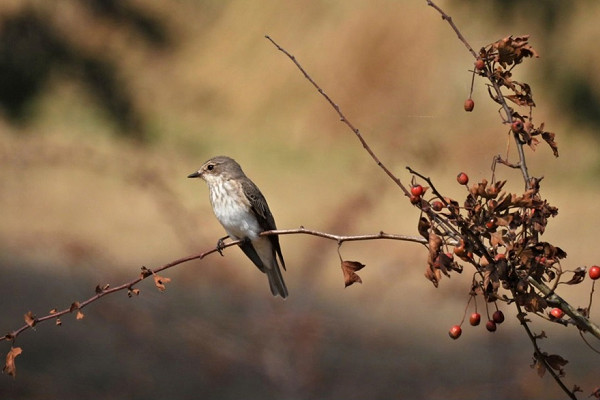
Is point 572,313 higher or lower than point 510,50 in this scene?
lower

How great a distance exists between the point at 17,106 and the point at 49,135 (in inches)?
18.4

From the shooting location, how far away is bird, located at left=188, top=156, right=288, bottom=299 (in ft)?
10.5

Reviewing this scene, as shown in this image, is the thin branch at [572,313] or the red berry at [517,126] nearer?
the thin branch at [572,313]

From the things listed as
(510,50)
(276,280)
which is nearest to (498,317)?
(510,50)

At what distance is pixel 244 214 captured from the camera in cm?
323

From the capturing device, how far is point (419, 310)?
19.2 ft

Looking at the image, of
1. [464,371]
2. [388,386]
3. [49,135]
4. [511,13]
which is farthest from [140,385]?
[511,13]

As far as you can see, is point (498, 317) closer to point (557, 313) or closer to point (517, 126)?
point (557, 313)

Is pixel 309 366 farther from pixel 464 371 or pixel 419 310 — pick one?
pixel 419 310

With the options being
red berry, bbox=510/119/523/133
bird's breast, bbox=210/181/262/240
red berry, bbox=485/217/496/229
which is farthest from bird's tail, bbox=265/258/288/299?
red berry, bbox=485/217/496/229

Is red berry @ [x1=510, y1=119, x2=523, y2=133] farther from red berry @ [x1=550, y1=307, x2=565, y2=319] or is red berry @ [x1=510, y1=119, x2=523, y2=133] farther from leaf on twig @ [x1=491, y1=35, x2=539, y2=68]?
red berry @ [x1=550, y1=307, x2=565, y2=319]

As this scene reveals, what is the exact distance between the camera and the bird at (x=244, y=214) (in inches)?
125

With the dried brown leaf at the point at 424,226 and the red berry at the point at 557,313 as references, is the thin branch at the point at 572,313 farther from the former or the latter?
the dried brown leaf at the point at 424,226

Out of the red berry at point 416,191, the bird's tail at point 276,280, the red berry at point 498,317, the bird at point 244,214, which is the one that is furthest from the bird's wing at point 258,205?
the red berry at point 416,191
